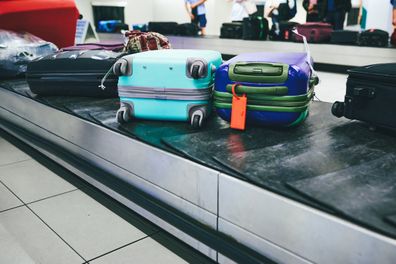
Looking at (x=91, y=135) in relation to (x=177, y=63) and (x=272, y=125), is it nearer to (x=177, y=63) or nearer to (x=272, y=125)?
(x=177, y=63)

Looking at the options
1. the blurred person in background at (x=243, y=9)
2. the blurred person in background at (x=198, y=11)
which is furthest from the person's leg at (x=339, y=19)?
the blurred person in background at (x=198, y=11)

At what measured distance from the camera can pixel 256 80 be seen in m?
1.33

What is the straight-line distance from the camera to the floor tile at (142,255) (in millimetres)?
1210

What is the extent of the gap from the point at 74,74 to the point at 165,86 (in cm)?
77

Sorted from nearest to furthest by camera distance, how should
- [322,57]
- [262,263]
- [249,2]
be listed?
[262,263], [322,57], [249,2]

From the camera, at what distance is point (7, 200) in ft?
5.40

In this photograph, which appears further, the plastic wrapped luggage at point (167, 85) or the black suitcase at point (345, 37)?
the black suitcase at point (345, 37)

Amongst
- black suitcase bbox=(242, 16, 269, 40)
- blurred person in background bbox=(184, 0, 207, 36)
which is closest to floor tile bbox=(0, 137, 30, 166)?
black suitcase bbox=(242, 16, 269, 40)

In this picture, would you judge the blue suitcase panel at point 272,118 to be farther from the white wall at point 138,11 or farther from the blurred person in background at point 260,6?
the white wall at point 138,11

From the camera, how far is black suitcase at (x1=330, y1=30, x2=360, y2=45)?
575 centimetres

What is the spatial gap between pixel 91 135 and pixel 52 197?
34 centimetres

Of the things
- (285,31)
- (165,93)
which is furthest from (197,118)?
(285,31)

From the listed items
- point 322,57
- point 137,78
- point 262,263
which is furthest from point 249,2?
point 262,263

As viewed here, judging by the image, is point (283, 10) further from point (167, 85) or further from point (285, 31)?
point (167, 85)
